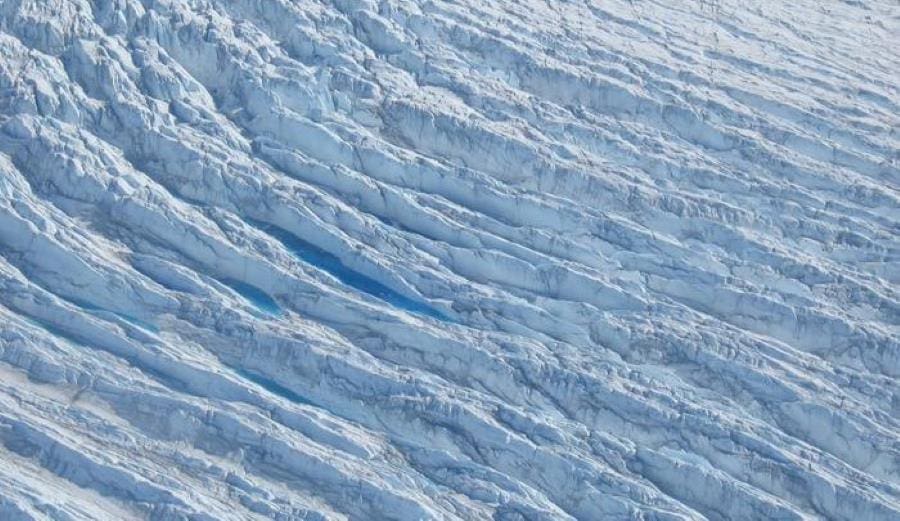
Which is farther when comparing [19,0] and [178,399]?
[19,0]

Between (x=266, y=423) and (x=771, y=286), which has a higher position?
(x=771, y=286)

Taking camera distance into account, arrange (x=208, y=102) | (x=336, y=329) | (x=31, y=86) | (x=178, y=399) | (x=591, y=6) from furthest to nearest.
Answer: (x=591, y=6)
(x=208, y=102)
(x=31, y=86)
(x=336, y=329)
(x=178, y=399)

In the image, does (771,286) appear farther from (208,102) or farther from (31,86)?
(31,86)

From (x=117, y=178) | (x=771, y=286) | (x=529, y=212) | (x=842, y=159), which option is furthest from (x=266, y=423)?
(x=842, y=159)

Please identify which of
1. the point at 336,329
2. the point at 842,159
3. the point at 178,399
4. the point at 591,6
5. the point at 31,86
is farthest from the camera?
the point at 591,6

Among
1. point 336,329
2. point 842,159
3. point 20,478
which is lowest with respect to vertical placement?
point 20,478

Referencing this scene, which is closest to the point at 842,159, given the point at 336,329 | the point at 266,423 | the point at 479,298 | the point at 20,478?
the point at 479,298
